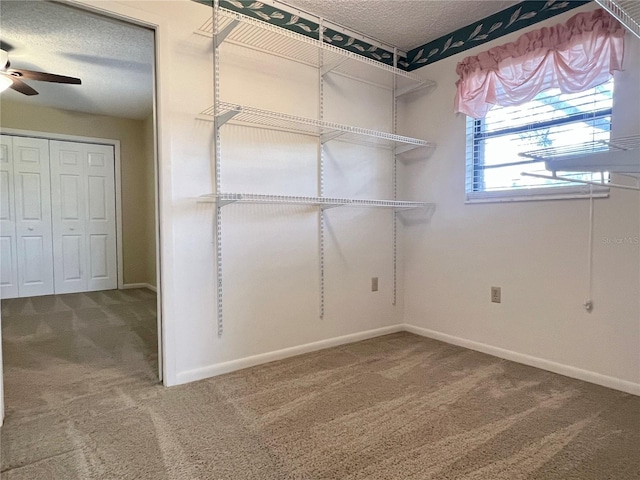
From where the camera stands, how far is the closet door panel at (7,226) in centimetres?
A: 448

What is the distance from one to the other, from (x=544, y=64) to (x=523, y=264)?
123 cm

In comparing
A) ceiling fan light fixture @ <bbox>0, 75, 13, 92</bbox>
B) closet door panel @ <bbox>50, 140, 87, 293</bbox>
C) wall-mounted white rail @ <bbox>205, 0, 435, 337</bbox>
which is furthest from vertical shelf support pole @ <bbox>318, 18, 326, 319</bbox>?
closet door panel @ <bbox>50, 140, 87, 293</bbox>

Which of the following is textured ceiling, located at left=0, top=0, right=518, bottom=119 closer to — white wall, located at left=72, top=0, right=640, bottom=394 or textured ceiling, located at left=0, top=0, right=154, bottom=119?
textured ceiling, located at left=0, top=0, right=154, bottom=119

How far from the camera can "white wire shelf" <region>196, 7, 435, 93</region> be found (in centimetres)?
212

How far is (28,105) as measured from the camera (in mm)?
4582

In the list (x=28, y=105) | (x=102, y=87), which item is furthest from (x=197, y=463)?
(x=28, y=105)

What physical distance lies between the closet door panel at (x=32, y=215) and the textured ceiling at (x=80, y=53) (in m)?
0.62

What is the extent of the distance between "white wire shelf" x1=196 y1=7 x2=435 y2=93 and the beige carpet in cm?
202

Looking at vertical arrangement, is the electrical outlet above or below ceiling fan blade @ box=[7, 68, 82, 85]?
below

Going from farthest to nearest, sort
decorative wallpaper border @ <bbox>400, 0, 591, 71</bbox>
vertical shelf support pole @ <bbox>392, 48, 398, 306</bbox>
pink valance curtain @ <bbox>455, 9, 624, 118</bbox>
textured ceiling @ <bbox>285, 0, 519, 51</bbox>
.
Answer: vertical shelf support pole @ <bbox>392, 48, 398, 306</bbox> → textured ceiling @ <bbox>285, 0, 519, 51</bbox> → decorative wallpaper border @ <bbox>400, 0, 591, 71</bbox> → pink valance curtain @ <bbox>455, 9, 624, 118</bbox>

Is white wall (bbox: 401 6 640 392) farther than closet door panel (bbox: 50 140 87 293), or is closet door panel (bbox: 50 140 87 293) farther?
closet door panel (bbox: 50 140 87 293)

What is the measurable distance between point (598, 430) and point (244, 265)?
6.46 feet

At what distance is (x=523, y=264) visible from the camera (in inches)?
96.3

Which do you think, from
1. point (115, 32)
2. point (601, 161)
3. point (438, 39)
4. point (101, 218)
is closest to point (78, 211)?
point (101, 218)
